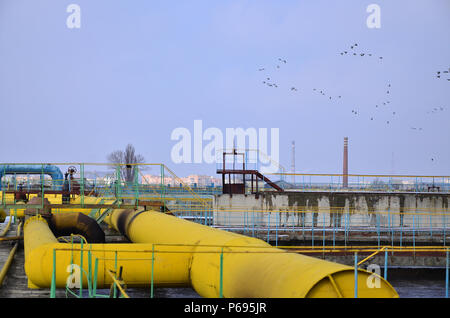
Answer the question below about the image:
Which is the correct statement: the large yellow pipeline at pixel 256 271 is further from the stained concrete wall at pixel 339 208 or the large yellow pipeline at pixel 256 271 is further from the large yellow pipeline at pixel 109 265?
the stained concrete wall at pixel 339 208

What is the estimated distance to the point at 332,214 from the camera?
80.9 ft

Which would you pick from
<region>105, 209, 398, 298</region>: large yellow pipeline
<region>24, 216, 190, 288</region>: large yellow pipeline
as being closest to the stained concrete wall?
<region>105, 209, 398, 298</region>: large yellow pipeline

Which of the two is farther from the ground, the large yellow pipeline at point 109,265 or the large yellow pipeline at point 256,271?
the large yellow pipeline at point 256,271

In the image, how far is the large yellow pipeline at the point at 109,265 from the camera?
9.65 meters

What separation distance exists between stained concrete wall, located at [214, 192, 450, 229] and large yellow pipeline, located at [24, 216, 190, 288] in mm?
14181

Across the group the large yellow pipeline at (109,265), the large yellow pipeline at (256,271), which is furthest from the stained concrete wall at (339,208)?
the large yellow pipeline at (109,265)

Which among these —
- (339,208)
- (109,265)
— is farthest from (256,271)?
(339,208)

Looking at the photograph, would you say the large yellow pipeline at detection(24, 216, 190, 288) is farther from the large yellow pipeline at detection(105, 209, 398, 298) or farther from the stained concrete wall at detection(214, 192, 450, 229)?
the stained concrete wall at detection(214, 192, 450, 229)

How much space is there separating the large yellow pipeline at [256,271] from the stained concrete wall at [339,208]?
39.4 feet

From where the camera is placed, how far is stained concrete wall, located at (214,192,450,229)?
2423 centimetres

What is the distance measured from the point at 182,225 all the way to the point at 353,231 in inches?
432

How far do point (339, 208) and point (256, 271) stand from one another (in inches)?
710
